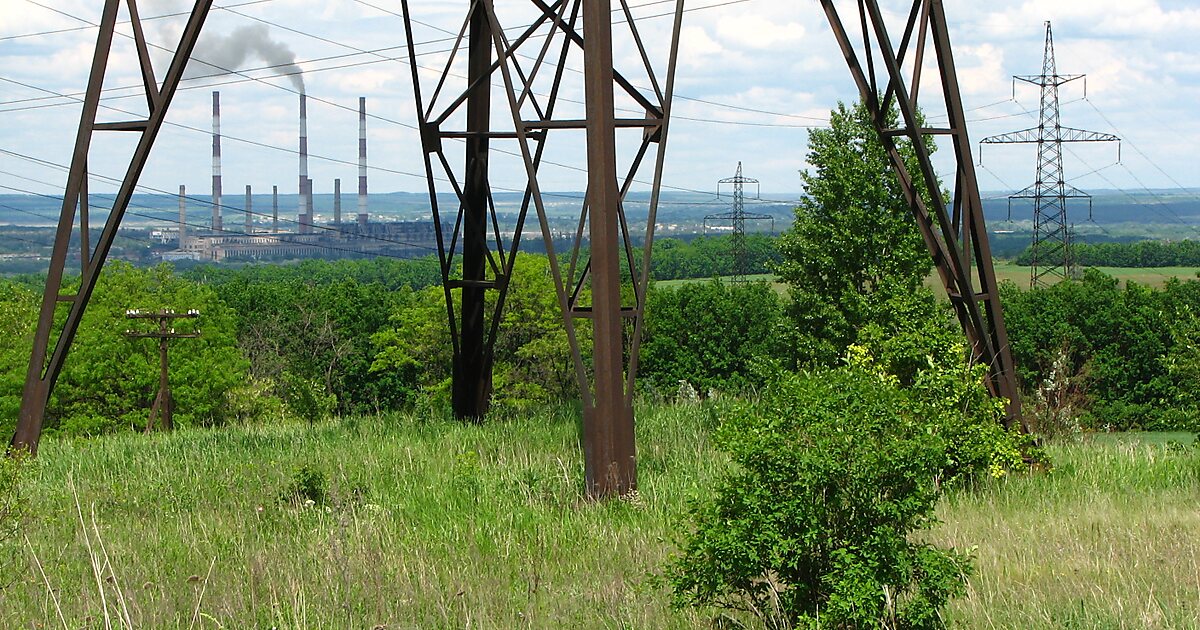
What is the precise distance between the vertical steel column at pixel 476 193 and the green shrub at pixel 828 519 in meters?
8.35

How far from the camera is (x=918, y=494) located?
5.84 m

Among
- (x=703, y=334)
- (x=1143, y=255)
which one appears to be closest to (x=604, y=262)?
(x=703, y=334)

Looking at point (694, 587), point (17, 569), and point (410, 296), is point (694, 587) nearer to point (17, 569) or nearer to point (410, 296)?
point (17, 569)

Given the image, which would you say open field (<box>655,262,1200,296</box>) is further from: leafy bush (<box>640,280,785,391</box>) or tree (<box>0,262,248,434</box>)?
tree (<box>0,262,248,434</box>)

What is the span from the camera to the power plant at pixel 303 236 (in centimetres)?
15350

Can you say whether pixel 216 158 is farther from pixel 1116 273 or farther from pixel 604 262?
pixel 604 262

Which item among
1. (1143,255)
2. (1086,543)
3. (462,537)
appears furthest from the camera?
(1143,255)

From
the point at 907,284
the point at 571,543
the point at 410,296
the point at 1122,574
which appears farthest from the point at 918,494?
the point at 410,296

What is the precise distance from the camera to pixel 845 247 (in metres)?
47.0

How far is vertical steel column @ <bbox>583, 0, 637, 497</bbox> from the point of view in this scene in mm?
10141

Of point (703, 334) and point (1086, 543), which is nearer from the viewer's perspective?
point (1086, 543)

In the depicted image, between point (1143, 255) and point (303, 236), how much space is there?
104223 millimetres

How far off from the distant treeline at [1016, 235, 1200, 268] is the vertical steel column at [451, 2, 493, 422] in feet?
366

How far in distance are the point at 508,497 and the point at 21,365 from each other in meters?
47.6
